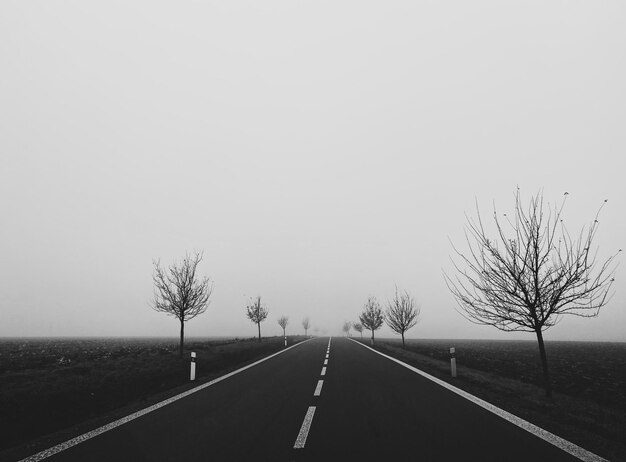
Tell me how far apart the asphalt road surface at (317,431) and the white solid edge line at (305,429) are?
0.02 metres

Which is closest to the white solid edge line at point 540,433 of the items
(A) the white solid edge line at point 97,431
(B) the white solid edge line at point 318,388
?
(B) the white solid edge line at point 318,388

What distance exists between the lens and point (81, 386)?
Result: 9297 mm

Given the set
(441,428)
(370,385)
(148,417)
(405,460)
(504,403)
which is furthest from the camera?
(370,385)

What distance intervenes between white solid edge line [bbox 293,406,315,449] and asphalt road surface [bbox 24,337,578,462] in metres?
0.02

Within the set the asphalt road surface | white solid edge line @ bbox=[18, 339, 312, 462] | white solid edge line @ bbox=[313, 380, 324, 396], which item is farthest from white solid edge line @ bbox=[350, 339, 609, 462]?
white solid edge line @ bbox=[18, 339, 312, 462]

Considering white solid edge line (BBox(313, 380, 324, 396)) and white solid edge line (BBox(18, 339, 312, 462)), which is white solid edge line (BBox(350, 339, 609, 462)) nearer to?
white solid edge line (BBox(313, 380, 324, 396))

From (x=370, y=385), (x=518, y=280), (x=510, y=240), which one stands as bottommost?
(x=370, y=385)

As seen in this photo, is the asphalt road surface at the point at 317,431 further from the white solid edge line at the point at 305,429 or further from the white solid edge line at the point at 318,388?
the white solid edge line at the point at 318,388

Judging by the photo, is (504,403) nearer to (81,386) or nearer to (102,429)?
(102,429)

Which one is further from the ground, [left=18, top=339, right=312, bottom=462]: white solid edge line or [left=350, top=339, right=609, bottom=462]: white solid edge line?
[left=18, top=339, right=312, bottom=462]: white solid edge line

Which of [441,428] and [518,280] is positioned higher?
[518,280]

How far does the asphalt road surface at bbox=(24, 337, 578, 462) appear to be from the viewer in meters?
4.24

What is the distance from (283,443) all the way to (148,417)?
2.97 m

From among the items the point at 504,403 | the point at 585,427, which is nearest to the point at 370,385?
the point at 504,403
